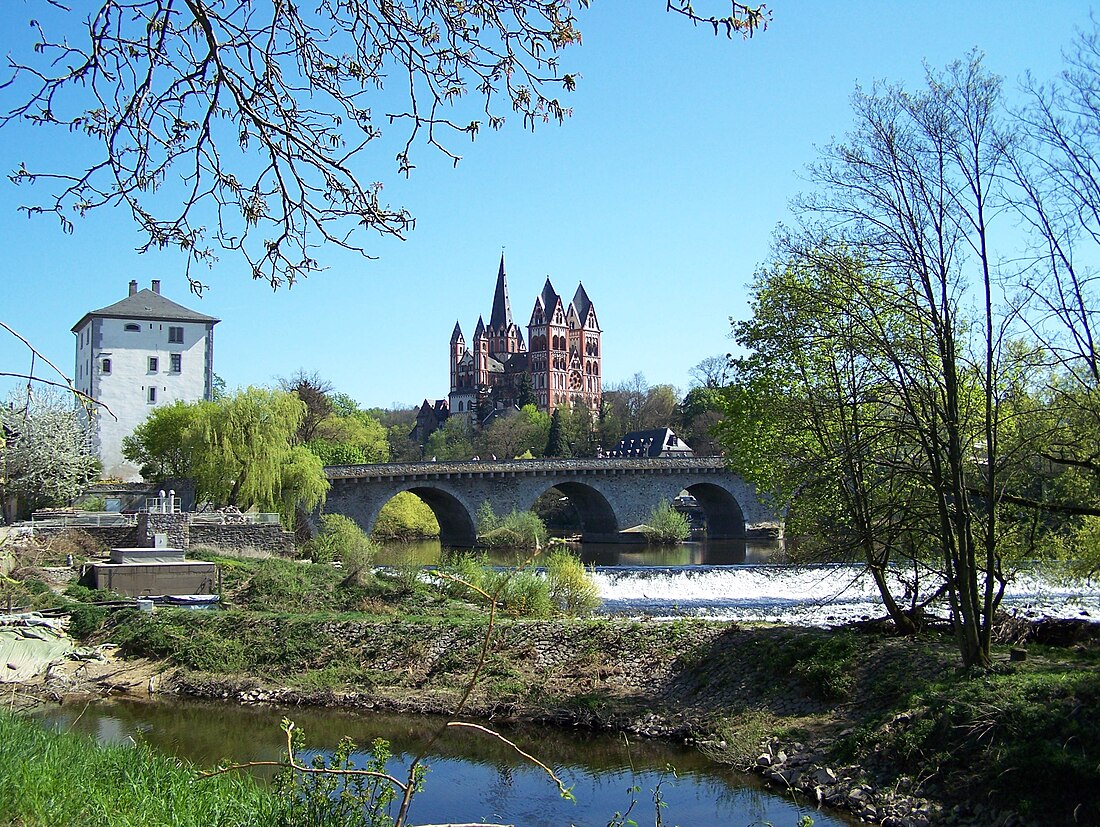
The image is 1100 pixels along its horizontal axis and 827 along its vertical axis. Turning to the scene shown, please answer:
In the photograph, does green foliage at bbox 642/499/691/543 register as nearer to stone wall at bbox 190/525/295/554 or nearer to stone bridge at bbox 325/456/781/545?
stone bridge at bbox 325/456/781/545

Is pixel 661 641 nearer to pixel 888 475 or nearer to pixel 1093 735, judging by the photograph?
pixel 888 475

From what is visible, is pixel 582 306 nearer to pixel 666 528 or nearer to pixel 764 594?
pixel 666 528

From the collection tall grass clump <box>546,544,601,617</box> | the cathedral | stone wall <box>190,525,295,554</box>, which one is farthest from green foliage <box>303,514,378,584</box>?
the cathedral

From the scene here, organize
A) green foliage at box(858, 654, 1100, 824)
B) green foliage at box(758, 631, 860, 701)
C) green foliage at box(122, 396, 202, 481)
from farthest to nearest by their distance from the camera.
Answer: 1. green foliage at box(122, 396, 202, 481)
2. green foliage at box(758, 631, 860, 701)
3. green foliage at box(858, 654, 1100, 824)

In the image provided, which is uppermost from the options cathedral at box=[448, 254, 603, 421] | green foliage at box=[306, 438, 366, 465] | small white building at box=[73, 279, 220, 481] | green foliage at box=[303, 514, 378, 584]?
cathedral at box=[448, 254, 603, 421]

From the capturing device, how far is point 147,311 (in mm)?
44969

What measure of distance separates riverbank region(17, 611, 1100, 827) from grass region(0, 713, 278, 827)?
429 cm

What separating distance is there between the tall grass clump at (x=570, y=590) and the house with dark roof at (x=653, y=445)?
50291 millimetres

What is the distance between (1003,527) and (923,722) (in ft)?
12.2

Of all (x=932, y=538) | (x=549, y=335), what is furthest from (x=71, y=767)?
(x=549, y=335)

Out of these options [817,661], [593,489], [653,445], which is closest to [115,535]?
[817,661]

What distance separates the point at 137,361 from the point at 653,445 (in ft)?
139

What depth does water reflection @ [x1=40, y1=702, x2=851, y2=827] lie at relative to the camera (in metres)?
10.6

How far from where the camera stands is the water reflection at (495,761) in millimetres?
10648
